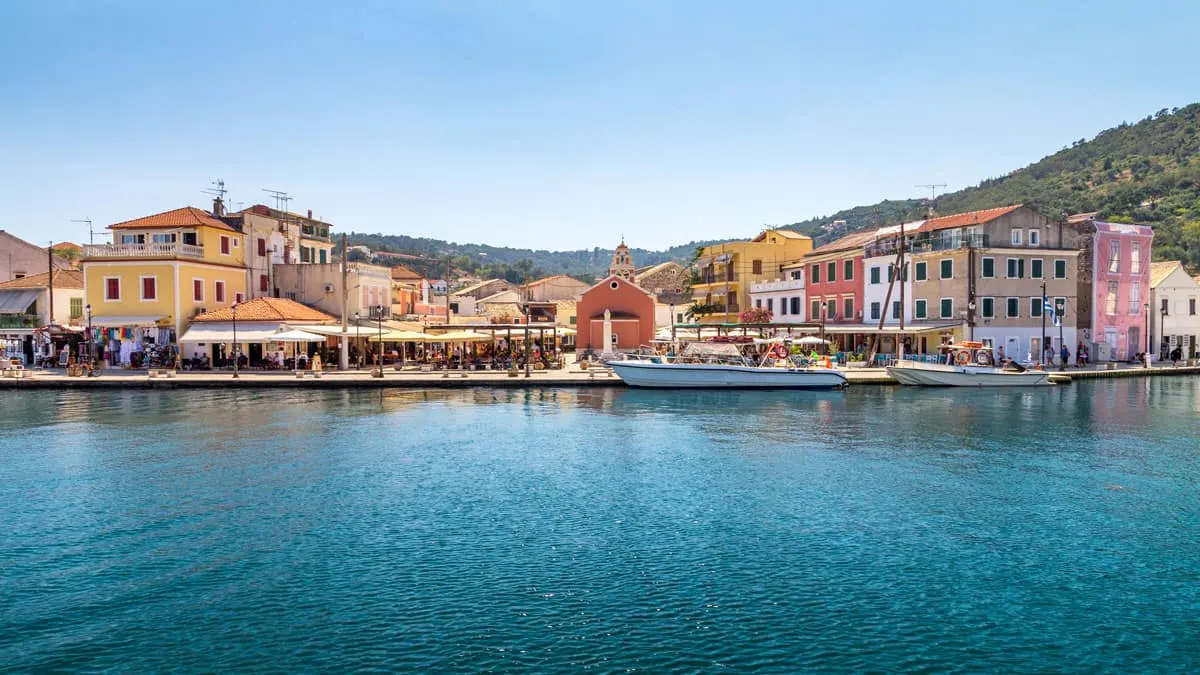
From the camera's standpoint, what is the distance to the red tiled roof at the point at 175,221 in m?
46.7

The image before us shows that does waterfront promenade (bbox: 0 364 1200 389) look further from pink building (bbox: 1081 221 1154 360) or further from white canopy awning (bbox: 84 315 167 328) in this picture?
pink building (bbox: 1081 221 1154 360)

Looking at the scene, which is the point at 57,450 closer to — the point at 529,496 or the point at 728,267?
the point at 529,496

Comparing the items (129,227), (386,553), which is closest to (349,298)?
(129,227)

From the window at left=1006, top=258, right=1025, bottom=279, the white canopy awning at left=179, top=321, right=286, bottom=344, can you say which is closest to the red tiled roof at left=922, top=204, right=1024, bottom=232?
the window at left=1006, top=258, right=1025, bottom=279

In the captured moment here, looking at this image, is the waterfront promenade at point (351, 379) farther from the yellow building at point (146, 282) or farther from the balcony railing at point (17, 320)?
the balcony railing at point (17, 320)

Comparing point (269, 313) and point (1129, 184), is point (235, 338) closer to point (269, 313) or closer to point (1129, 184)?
point (269, 313)

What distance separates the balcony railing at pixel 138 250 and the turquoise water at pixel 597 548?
784 inches

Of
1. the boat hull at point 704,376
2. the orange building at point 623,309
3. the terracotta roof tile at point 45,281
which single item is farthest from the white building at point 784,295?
the terracotta roof tile at point 45,281

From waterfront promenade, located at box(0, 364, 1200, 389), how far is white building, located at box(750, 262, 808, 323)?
14.2m

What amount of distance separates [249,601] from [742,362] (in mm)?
32932

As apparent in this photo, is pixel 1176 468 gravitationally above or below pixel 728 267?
below

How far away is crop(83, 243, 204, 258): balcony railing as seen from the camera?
4606 cm

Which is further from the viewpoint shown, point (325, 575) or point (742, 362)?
point (742, 362)

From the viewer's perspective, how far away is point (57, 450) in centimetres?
2408
